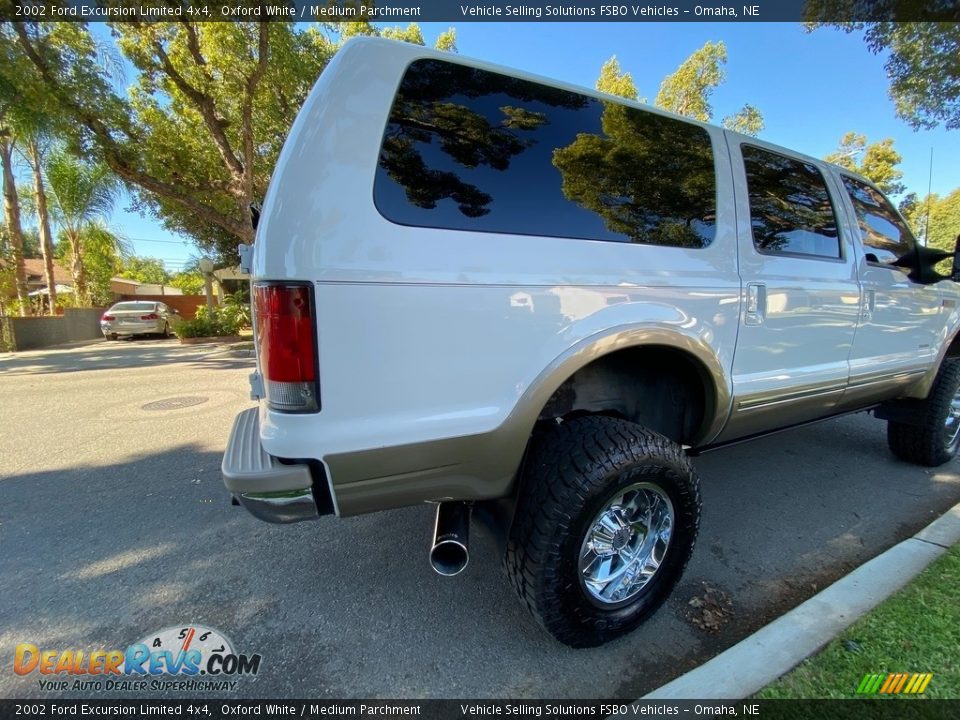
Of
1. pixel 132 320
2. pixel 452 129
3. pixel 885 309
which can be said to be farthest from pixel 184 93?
pixel 885 309

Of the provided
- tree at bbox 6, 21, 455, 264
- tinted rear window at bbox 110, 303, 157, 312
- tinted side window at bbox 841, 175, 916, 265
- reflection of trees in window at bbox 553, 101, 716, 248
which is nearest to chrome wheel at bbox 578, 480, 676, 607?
reflection of trees in window at bbox 553, 101, 716, 248

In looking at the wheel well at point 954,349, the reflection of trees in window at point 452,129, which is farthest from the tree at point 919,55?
the reflection of trees in window at point 452,129

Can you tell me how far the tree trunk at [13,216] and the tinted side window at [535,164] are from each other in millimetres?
16641

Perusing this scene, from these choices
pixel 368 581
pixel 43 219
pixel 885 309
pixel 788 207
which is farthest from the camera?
pixel 43 219

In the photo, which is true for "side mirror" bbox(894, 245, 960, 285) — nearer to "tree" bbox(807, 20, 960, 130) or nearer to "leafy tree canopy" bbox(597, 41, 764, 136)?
"tree" bbox(807, 20, 960, 130)

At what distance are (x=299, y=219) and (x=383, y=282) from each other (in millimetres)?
312

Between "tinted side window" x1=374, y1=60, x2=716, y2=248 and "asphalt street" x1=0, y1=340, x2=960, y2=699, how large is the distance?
1.45 metres

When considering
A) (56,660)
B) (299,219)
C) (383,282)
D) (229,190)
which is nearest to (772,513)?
(383,282)

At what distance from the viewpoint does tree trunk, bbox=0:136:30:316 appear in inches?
498

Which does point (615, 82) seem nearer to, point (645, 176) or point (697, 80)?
point (697, 80)

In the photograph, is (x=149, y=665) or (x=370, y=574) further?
(x=370, y=574)

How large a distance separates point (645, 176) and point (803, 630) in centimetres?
202

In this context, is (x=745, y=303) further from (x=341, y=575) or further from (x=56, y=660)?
(x=56, y=660)

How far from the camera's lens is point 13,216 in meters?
12.9
